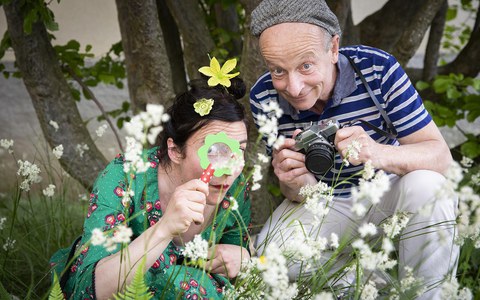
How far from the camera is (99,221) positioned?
7.48 feet

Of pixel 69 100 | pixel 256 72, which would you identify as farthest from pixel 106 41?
pixel 256 72

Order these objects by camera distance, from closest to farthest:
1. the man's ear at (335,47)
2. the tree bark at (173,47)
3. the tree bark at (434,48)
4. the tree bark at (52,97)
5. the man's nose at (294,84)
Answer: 1. the man's nose at (294,84)
2. the man's ear at (335,47)
3. the tree bark at (52,97)
4. the tree bark at (173,47)
5. the tree bark at (434,48)

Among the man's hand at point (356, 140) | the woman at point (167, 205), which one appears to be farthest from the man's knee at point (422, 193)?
the woman at point (167, 205)

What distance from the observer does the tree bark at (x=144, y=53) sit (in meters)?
3.69

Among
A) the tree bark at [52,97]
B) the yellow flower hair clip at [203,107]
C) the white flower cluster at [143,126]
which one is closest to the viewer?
the white flower cluster at [143,126]

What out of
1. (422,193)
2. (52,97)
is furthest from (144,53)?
(422,193)

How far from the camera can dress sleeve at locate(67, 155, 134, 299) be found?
222 centimetres

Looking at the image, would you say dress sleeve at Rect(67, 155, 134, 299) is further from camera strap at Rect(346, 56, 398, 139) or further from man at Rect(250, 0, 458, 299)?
camera strap at Rect(346, 56, 398, 139)

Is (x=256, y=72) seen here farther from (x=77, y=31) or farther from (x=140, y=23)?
(x=77, y=31)

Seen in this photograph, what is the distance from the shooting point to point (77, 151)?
3.97 m

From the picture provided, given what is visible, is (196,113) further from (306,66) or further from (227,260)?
(227,260)

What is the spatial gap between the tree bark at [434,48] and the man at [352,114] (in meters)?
1.86

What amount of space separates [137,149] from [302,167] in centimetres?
114

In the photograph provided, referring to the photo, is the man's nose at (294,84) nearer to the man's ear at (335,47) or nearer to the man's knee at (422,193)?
the man's ear at (335,47)
